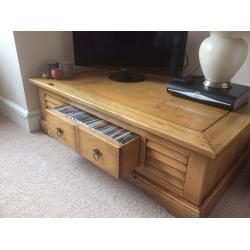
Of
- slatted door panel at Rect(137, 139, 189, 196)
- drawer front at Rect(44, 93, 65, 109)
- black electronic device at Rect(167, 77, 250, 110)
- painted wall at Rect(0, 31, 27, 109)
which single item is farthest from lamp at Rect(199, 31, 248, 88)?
painted wall at Rect(0, 31, 27, 109)

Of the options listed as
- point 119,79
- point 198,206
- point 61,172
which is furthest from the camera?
point 119,79

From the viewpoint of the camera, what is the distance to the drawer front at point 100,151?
0.93 meters

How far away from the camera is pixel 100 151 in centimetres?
98

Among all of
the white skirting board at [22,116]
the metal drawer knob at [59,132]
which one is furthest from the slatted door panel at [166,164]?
the white skirting board at [22,116]

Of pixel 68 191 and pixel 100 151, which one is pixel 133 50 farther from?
pixel 68 191

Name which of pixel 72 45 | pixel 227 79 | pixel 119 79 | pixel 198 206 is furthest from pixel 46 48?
pixel 198 206

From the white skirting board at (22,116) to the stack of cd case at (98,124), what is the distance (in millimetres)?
434

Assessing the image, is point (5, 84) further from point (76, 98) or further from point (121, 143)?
point (121, 143)

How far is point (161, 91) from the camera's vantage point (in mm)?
1262

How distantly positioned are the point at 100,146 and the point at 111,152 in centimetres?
6

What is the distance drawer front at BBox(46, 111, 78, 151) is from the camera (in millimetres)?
1097

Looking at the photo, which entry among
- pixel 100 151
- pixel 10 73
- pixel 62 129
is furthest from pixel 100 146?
pixel 10 73

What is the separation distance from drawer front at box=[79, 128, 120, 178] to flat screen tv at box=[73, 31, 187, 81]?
0.58m

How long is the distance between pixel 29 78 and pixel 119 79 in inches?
21.7
